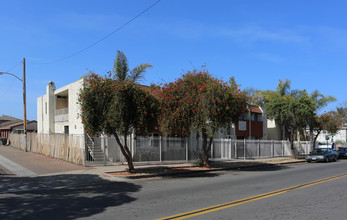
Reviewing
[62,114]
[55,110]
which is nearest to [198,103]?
[62,114]

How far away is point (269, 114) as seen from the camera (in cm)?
2827

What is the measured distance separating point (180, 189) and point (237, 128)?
2196cm

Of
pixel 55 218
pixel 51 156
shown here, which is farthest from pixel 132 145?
pixel 55 218

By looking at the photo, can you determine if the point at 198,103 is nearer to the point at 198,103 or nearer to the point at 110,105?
the point at 198,103

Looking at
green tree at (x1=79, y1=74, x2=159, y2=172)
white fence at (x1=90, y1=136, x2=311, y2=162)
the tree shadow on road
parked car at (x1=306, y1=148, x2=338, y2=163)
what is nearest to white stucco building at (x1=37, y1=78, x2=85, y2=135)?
white fence at (x1=90, y1=136, x2=311, y2=162)

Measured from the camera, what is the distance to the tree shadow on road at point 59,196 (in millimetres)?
7156

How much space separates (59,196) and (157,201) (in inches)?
130

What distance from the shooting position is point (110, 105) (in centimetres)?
1370

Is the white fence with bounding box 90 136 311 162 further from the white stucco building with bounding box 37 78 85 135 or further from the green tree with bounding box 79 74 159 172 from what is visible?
the white stucco building with bounding box 37 78 85 135

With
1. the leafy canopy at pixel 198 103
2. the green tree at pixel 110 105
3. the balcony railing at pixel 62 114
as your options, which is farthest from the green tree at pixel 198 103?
the balcony railing at pixel 62 114

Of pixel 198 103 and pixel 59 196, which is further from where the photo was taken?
pixel 198 103

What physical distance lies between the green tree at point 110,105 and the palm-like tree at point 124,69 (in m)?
7.78

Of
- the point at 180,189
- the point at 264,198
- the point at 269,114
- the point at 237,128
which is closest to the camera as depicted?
the point at 264,198

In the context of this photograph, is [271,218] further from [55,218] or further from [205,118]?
[205,118]
